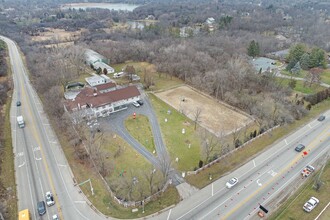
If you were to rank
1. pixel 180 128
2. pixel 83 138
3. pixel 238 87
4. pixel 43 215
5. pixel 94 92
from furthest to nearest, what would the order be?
pixel 238 87 < pixel 94 92 < pixel 180 128 < pixel 83 138 < pixel 43 215

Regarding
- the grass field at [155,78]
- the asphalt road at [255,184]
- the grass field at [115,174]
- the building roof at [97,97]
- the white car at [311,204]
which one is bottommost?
the grass field at [155,78]

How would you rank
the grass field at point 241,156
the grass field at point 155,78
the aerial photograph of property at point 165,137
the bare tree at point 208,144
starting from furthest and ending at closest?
the grass field at point 155,78
the bare tree at point 208,144
the grass field at point 241,156
the aerial photograph of property at point 165,137

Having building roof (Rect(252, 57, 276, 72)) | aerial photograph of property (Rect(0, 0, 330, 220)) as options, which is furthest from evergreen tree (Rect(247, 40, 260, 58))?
building roof (Rect(252, 57, 276, 72))

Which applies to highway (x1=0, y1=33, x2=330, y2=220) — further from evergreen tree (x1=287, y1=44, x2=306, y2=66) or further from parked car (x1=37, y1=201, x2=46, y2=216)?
evergreen tree (x1=287, y1=44, x2=306, y2=66)

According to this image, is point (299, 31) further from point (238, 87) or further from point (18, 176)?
point (18, 176)

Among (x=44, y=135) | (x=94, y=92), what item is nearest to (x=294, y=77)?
(x=94, y=92)

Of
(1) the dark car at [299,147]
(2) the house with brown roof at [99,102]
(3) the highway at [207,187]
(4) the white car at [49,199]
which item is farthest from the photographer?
(2) the house with brown roof at [99,102]

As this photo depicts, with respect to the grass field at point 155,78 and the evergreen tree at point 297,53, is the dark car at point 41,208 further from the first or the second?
the evergreen tree at point 297,53

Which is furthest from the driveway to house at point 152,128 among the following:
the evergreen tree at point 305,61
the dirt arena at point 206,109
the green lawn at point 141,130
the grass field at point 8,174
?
the evergreen tree at point 305,61
